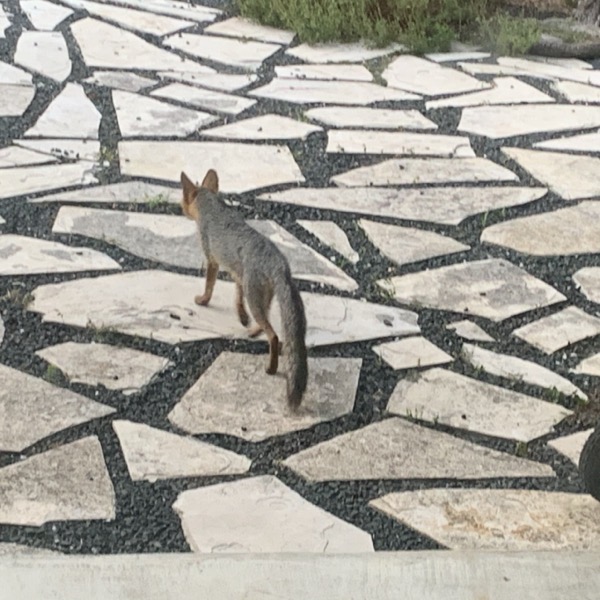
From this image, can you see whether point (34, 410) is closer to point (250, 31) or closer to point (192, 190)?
point (192, 190)

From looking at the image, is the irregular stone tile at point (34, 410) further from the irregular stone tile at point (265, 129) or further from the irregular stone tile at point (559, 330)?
the irregular stone tile at point (265, 129)

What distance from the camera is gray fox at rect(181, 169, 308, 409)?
380cm

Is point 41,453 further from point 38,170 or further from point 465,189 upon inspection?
point 465,189

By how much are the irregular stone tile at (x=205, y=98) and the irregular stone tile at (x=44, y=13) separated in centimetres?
150

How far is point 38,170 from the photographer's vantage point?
18.8 ft

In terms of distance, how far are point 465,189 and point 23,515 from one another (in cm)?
328

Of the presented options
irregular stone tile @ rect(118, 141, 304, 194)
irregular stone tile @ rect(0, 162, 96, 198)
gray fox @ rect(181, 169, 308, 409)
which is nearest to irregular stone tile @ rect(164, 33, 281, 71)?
irregular stone tile @ rect(118, 141, 304, 194)

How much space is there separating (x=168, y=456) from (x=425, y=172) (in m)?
2.91

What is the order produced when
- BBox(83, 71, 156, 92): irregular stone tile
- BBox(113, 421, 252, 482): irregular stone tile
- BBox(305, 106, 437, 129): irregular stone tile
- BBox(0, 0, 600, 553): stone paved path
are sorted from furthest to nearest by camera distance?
BBox(83, 71, 156, 92): irregular stone tile → BBox(305, 106, 437, 129): irregular stone tile → BBox(113, 421, 252, 482): irregular stone tile → BBox(0, 0, 600, 553): stone paved path

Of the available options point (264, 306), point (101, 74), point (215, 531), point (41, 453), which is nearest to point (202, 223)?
point (264, 306)

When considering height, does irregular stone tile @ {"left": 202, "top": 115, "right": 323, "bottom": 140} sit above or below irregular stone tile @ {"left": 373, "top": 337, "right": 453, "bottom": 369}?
above

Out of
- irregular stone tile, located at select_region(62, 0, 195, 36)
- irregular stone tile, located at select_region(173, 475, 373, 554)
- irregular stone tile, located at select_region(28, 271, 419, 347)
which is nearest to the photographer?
irregular stone tile, located at select_region(173, 475, 373, 554)

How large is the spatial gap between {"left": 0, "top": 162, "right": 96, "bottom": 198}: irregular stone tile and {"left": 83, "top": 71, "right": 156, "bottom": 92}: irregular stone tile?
137 cm

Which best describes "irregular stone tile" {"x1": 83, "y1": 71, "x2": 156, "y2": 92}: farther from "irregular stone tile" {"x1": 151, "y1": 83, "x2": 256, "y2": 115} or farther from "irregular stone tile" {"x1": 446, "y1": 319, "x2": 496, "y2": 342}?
"irregular stone tile" {"x1": 446, "y1": 319, "x2": 496, "y2": 342}
